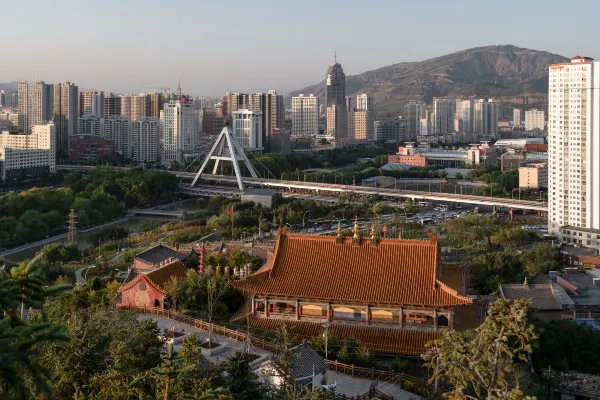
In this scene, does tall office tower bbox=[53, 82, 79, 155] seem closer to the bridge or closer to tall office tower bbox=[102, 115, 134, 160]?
tall office tower bbox=[102, 115, 134, 160]

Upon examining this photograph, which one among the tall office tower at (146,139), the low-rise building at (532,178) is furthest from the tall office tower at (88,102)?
the low-rise building at (532,178)

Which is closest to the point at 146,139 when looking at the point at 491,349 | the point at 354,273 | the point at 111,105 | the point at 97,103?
the point at 97,103

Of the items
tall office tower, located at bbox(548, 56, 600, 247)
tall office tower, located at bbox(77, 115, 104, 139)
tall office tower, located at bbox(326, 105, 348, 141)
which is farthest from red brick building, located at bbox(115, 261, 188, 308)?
tall office tower, located at bbox(326, 105, 348, 141)

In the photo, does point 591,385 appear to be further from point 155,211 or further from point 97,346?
point 155,211

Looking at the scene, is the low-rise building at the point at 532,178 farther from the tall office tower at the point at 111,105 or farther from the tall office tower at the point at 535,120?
the tall office tower at the point at 535,120

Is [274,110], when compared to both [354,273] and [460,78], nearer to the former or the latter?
[354,273]
